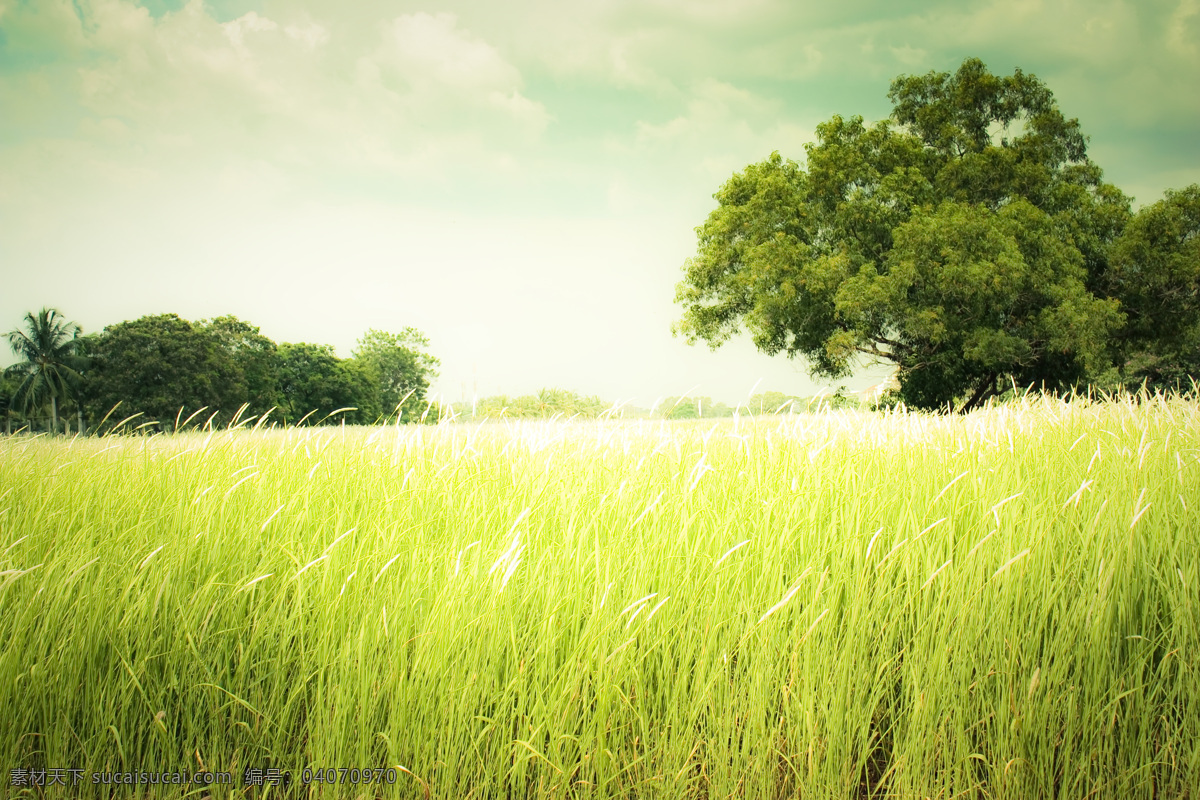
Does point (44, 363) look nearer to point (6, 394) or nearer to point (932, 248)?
point (6, 394)

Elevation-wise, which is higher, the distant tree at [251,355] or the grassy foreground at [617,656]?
the distant tree at [251,355]

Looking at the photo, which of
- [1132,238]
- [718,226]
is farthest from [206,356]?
[1132,238]

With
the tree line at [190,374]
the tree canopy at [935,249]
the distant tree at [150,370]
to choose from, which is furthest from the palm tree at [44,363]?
the tree canopy at [935,249]

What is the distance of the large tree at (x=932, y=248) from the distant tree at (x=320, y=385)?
28777 millimetres

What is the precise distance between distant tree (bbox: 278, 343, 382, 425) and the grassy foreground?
40495 millimetres

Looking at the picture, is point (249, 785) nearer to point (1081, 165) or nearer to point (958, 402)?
point (958, 402)

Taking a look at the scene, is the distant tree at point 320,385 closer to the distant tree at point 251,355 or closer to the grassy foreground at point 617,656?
the distant tree at point 251,355

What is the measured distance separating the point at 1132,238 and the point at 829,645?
20658 millimetres

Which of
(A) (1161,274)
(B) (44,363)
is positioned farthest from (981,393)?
(B) (44,363)

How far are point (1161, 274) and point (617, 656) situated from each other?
71.4 feet

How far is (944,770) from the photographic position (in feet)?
5.24

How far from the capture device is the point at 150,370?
1254 inches

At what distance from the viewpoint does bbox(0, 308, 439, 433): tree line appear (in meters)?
32.0

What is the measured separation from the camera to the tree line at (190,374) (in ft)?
105
